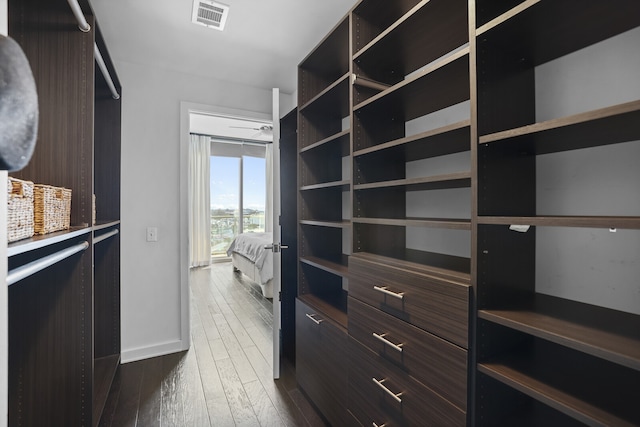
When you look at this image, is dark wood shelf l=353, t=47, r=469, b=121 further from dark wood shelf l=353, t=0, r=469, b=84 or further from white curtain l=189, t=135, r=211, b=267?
white curtain l=189, t=135, r=211, b=267

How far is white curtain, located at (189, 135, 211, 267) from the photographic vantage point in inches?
250

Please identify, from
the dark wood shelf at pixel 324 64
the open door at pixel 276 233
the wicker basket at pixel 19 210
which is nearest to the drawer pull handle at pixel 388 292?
the open door at pixel 276 233

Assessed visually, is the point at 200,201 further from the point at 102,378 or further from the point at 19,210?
the point at 19,210

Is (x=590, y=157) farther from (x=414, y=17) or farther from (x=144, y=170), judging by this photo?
(x=144, y=170)

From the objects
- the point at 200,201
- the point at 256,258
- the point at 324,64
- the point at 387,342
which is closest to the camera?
the point at 387,342

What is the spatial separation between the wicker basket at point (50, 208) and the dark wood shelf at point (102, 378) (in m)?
Result: 1.20

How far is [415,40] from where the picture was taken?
1.41 metres

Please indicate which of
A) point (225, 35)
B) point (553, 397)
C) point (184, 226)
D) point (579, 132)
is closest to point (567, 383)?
point (553, 397)

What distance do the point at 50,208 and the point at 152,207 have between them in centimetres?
160

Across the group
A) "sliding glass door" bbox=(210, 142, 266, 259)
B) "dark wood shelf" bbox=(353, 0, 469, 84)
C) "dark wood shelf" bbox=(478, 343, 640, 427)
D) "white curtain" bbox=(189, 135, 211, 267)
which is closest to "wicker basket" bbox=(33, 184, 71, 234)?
"dark wood shelf" bbox=(353, 0, 469, 84)

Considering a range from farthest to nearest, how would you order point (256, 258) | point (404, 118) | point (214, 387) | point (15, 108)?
1. point (256, 258)
2. point (214, 387)
3. point (404, 118)
4. point (15, 108)

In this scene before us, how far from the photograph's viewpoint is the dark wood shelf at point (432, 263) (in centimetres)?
110

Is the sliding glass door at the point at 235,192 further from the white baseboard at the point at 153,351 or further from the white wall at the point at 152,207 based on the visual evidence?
the white baseboard at the point at 153,351

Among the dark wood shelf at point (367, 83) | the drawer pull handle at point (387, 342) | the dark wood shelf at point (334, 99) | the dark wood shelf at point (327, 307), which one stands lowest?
the dark wood shelf at point (327, 307)
